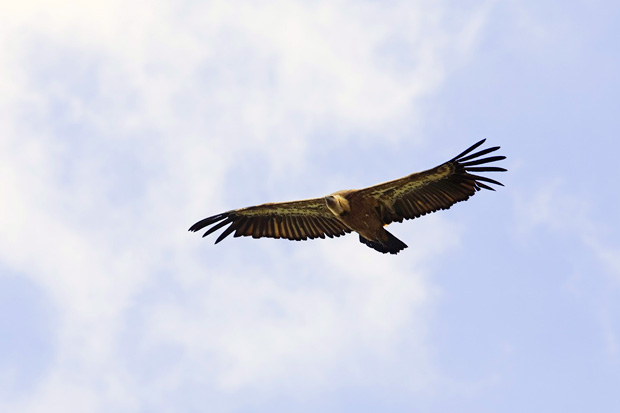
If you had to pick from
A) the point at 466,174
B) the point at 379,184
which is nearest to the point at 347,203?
the point at 379,184

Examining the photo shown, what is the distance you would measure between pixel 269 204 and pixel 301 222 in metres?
0.83

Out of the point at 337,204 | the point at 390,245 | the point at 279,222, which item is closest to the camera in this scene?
the point at 337,204

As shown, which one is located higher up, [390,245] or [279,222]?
[279,222]

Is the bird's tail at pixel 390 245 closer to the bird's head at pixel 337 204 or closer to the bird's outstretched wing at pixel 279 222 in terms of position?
the bird's head at pixel 337 204

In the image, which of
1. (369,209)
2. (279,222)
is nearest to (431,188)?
(369,209)

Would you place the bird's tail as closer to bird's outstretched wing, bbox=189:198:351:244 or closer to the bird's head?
the bird's head

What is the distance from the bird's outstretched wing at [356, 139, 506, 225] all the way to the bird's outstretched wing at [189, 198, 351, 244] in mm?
1514

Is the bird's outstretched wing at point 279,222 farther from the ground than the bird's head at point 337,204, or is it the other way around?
the bird's outstretched wing at point 279,222

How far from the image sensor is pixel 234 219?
71.2 feet

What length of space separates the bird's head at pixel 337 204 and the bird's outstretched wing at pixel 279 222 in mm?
1260

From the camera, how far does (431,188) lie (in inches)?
776

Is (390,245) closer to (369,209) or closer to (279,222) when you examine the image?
(369,209)

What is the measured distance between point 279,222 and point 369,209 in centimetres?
243

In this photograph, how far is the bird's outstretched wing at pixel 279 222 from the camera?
21219 mm
